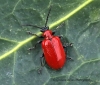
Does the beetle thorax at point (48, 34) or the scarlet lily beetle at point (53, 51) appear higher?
the beetle thorax at point (48, 34)

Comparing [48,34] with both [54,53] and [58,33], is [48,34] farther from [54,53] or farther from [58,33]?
[54,53]

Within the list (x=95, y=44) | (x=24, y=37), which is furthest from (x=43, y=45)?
(x=95, y=44)

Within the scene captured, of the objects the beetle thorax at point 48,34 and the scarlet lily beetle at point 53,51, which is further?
the beetle thorax at point 48,34

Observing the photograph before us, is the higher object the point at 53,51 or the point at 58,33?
the point at 58,33

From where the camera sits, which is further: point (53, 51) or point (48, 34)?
point (48, 34)

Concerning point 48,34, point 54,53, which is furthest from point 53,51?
point 48,34

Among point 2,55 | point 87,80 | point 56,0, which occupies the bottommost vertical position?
point 87,80

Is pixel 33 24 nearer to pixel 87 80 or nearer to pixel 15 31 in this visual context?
pixel 15 31
